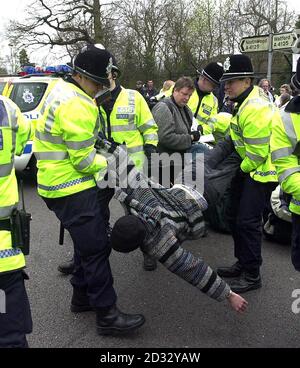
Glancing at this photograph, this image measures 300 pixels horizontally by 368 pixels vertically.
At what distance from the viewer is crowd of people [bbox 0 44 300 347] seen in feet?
6.87

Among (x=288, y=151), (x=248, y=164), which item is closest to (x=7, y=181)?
(x=288, y=151)

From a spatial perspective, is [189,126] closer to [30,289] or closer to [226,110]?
[226,110]

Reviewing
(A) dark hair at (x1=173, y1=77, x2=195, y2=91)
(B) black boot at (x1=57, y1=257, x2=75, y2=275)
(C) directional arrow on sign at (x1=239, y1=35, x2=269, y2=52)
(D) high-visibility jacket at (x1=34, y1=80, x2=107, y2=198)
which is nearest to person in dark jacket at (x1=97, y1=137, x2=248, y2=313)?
(D) high-visibility jacket at (x1=34, y1=80, x2=107, y2=198)

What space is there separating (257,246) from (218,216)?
1.41m

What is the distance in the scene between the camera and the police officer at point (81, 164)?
261 centimetres

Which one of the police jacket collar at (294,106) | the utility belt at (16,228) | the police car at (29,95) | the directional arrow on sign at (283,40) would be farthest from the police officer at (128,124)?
the directional arrow on sign at (283,40)

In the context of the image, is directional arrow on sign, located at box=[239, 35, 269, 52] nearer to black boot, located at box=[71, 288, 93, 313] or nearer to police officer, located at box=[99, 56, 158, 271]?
police officer, located at box=[99, 56, 158, 271]

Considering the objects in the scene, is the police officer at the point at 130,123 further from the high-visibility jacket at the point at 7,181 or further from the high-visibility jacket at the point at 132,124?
the high-visibility jacket at the point at 7,181

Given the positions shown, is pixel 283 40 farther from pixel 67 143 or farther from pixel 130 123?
pixel 67 143

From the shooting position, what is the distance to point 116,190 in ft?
9.06

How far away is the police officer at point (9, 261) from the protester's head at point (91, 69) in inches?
29.5

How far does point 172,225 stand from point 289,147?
2.77 ft

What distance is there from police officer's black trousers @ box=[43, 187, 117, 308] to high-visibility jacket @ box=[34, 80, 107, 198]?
0.24 feet

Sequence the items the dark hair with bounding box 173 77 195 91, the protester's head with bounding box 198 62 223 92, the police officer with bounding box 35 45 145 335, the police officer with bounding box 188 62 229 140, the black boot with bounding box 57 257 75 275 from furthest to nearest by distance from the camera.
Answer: the police officer with bounding box 188 62 229 140, the protester's head with bounding box 198 62 223 92, the dark hair with bounding box 173 77 195 91, the black boot with bounding box 57 257 75 275, the police officer with bounding box 35 45 145 335
